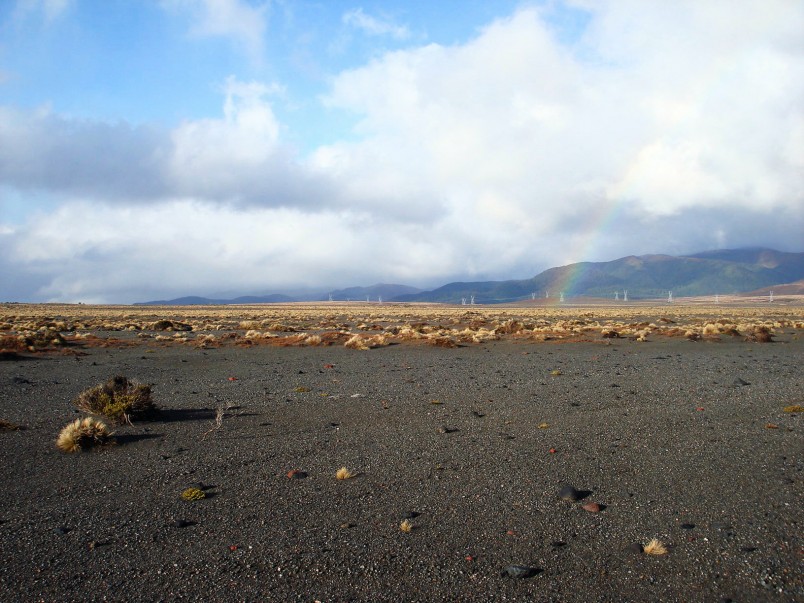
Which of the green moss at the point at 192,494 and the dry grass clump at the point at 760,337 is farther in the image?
the dry grass clump at the point at 760,337

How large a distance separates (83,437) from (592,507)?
800 cm

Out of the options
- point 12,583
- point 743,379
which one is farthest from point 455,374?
point 12,583

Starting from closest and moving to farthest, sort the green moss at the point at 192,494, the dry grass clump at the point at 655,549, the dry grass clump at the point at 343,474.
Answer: the dry grass clump at the point at 655,549
the green moss at the point at 192,494
the dry grass clump at the point at 343,474

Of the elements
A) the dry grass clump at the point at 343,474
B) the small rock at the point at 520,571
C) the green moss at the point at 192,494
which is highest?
the green moss at the point at 192,494

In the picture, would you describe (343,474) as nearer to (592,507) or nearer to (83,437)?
(592,507)

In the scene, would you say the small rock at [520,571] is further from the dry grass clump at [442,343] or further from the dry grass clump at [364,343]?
the dry grass clump at [442,343]

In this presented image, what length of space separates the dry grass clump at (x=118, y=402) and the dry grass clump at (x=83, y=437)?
138 centimetres

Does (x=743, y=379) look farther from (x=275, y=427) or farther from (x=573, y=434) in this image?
(x=275, y=427)

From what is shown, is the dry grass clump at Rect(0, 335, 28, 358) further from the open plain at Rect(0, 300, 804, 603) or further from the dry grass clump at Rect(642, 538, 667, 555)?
the dry grass clump at Rect(642, 538, 667, 555)

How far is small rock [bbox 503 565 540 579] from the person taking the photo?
5.21 meters

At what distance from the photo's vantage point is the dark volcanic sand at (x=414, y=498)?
5152mm

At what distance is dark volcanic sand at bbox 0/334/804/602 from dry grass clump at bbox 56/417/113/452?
0.21 meters

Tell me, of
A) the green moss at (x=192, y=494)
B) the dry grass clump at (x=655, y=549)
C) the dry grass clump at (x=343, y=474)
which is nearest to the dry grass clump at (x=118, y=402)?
the green moss at (x=192, y=494)

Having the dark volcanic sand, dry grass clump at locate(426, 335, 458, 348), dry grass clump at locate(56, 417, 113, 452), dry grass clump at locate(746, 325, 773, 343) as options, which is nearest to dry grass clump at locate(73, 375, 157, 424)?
the dark volcanic sand
